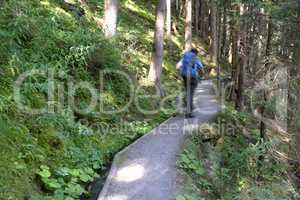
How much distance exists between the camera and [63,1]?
1521cm

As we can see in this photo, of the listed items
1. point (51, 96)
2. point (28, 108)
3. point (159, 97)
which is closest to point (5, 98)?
point (28, 108)

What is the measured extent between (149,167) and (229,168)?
110 inches

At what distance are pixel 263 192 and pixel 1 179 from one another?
5624 millimetres

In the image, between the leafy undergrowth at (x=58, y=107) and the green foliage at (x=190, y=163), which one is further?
the green foliage at (x=190, y=163)

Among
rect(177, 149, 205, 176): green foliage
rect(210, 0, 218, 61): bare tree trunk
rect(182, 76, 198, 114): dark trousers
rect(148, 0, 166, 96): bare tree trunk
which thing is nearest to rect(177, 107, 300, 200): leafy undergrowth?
rect(177, 149, 205, 176): green foliage

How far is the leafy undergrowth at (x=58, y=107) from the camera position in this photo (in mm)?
6820

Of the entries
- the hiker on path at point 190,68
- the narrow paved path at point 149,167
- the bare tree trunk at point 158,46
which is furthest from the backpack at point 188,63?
the bare tree trunk at point 158,46

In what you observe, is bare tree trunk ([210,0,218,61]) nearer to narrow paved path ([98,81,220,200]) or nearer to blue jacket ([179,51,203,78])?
blue jacket ([179,51,203,78])

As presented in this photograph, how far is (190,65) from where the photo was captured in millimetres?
12539

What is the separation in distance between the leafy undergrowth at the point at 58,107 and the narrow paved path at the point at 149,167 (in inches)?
13.0

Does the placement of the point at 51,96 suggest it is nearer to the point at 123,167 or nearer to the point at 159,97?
the point at 123,167

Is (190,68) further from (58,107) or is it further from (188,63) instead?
(58,107)

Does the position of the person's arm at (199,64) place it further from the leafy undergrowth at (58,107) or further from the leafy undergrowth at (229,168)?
the leafy undergrowth at (58,107)

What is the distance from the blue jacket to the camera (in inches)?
492
